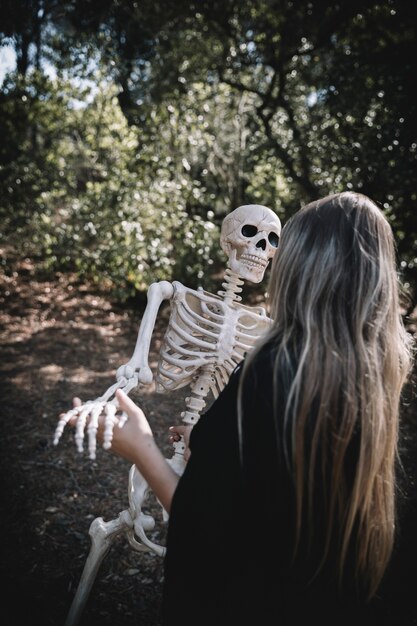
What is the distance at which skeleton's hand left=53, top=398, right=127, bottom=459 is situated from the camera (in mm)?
1287

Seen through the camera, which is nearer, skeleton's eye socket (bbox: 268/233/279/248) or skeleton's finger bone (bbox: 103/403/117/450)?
skeleton's finger bone (bbox: 103/403/117/450)

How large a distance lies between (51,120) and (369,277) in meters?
5.23

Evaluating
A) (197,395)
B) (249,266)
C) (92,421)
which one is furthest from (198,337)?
(92,421)

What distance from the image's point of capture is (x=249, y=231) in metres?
2.16

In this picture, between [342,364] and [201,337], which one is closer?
[342,364]

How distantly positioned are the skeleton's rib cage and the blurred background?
3038mm

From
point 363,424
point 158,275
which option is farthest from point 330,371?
point 158,275

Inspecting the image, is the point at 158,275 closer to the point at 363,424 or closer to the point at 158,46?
the point at 158,46

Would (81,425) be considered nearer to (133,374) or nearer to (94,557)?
(133,374)

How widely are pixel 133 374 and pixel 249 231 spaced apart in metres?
0.84

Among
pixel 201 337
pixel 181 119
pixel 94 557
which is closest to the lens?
pixel 94 557

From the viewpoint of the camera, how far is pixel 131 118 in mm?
6035

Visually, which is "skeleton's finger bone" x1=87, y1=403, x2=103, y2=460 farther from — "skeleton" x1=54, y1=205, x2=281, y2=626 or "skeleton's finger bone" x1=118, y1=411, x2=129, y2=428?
"skeleton" x1=54, y1=205, x2=281, y2=626

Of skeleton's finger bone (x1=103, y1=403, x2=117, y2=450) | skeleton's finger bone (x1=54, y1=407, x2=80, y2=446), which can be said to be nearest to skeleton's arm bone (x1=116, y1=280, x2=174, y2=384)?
skeleton's finger bone (x1=54, y1=407, x2=80, y2=446)
